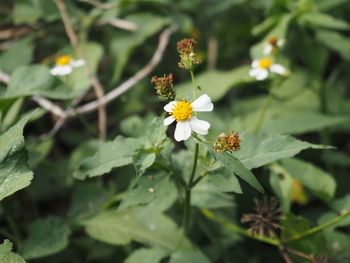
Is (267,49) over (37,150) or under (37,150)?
over

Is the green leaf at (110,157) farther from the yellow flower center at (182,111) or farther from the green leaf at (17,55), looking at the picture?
the green leaf at (17,55)

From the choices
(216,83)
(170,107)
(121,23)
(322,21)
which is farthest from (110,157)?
(121,23)

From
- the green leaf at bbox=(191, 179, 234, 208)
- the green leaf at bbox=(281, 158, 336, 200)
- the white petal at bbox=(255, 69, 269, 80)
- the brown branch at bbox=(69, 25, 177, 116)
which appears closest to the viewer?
the green leaf at bbox=(191, 179, 234, 208)

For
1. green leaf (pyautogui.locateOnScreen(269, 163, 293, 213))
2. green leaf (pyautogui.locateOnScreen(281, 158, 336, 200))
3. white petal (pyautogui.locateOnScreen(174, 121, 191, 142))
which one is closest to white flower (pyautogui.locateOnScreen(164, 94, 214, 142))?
white petal (pyautogui.locateOnScreen(174, 121, 191, 142))

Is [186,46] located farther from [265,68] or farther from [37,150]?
[37,150]

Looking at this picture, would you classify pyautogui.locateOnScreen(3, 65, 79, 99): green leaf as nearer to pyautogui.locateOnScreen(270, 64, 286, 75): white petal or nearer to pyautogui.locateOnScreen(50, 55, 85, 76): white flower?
pyautogui.locateOnScreen(50, 55, 85, 76): white flower
